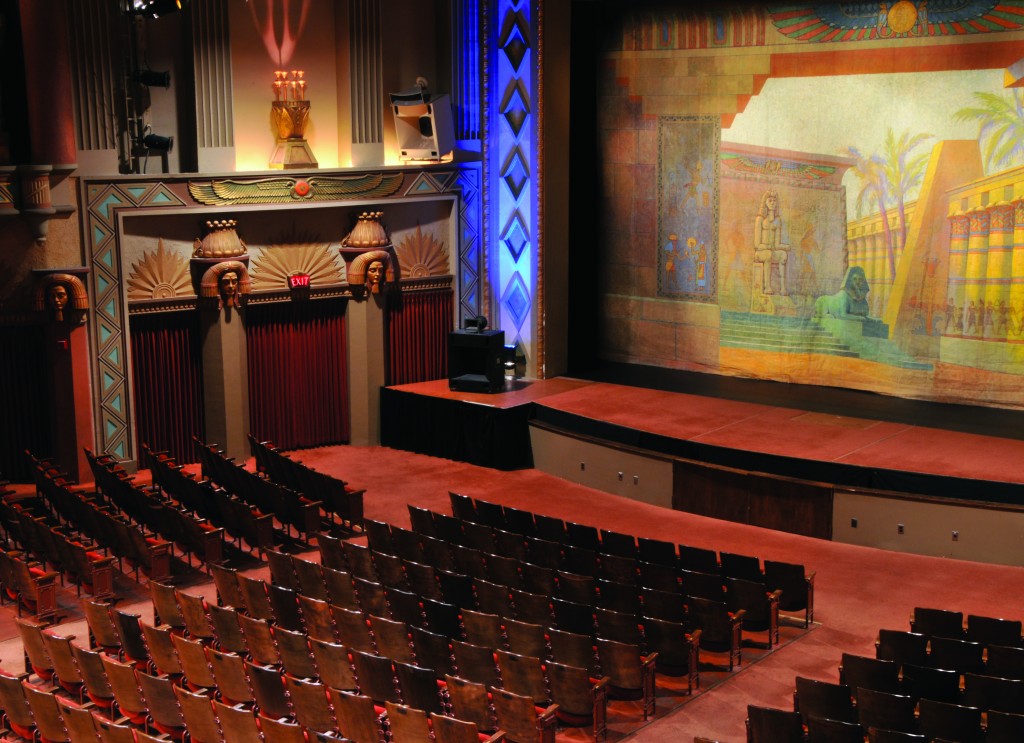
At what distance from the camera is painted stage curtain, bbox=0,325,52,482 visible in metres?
12.3

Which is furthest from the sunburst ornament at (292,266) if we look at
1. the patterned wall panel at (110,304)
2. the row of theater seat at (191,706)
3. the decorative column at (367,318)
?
the row of theater seat at (191,706)

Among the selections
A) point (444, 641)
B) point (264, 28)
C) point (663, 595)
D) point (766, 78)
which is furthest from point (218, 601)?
point (766, 78)

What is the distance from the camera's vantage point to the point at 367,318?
14172 mm

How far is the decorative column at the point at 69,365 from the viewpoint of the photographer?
12062 mm

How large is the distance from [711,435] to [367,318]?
4455 millimetres

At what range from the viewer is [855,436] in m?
11.5

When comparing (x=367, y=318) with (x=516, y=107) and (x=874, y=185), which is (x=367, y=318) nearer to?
(x=516, y=107)

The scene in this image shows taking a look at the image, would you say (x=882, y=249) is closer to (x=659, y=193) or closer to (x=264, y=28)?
(x=659, y=193)

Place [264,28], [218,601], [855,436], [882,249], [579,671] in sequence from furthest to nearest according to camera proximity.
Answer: [264,28] → [882,249] → [855,436] → [218,601] → [579,671]

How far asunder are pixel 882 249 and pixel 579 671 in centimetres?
736

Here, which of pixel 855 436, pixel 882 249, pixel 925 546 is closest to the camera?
pixel 925 546

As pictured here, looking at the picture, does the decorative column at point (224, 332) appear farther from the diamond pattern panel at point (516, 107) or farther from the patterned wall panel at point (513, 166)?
the diamond pattern panel at point (516, 107)

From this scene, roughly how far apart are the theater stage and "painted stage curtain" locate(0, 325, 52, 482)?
371 centimetres

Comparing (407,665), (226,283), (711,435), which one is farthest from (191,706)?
(226,283)
